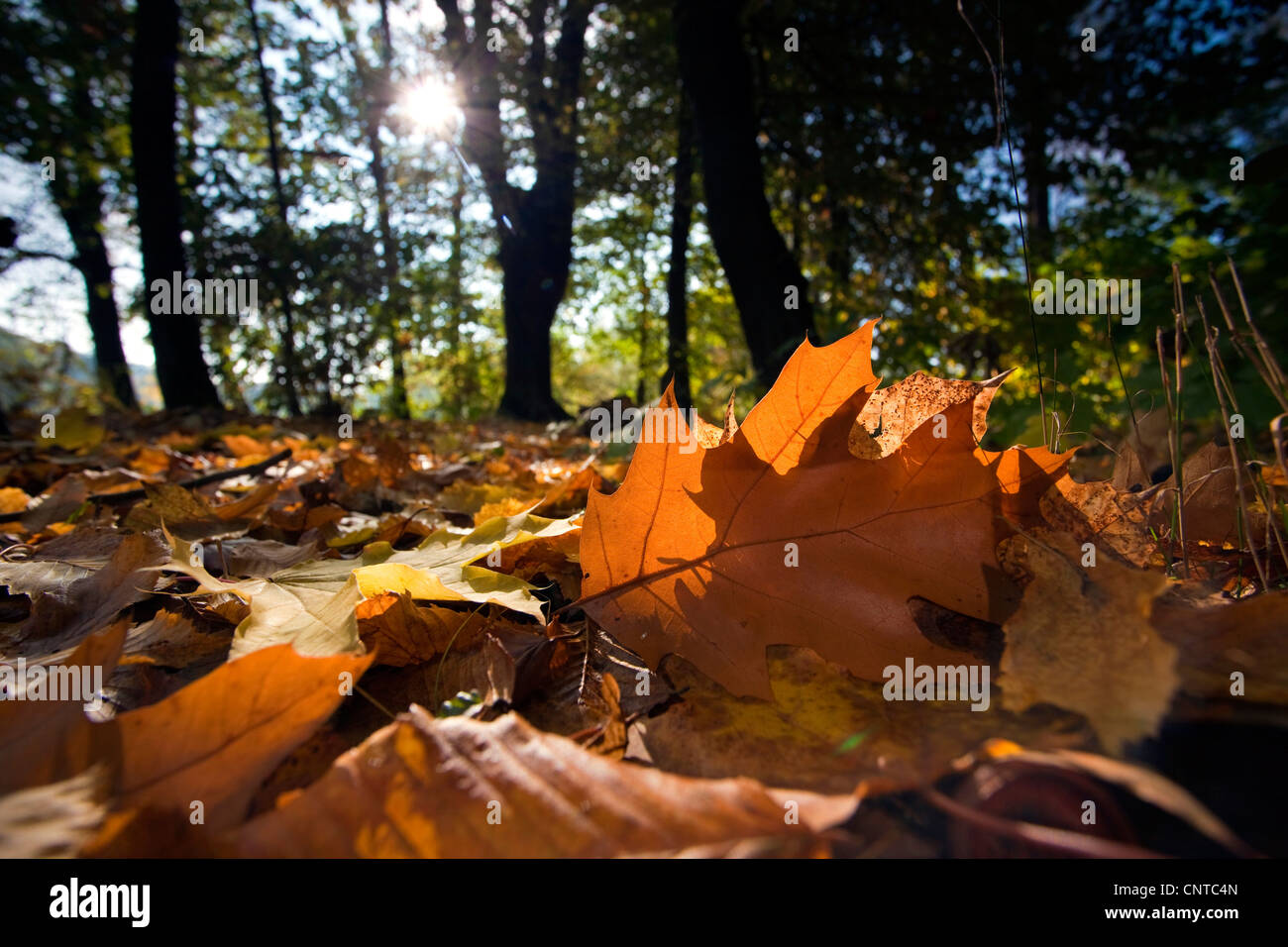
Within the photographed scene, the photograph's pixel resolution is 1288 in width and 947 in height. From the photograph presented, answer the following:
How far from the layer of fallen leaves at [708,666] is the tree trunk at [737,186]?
296 centimetres

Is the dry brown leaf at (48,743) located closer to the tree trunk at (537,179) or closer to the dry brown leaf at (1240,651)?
the dry brown leaf at (1240,651)

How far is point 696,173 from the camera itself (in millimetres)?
10742

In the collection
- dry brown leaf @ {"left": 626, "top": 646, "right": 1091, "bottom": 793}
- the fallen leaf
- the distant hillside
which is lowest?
dry brown leaf @ {"left": 626, "top": 646, "right": 1091, "bottom": 793}

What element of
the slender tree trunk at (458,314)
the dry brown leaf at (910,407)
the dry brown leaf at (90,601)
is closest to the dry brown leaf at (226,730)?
the dry brown leaf at (90,601)

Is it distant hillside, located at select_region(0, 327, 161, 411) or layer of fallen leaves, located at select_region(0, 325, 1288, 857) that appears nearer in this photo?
layer of fallen leaves, located at select_region(0, 325, 1288, 857)

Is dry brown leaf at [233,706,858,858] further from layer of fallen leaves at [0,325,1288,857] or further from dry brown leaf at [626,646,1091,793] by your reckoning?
dry brown leaf at [626,646,1091,793]

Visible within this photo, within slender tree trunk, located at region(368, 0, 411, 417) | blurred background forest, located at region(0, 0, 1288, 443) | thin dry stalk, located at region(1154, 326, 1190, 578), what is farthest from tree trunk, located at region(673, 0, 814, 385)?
slender tree trunk, located at region(368, 0, 411, 417)

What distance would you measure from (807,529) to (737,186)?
13.3ft

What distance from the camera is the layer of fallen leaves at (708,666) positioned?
41 centimetres

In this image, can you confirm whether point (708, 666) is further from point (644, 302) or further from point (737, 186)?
point (644, 302)

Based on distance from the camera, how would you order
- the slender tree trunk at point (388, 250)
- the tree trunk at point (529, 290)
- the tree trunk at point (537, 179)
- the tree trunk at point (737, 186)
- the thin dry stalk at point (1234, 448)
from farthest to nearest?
the tree trunk at point (529, 290)
the slender tree trunk at point (388, 250)
the tree trunk at point (537, 179)
the tree trunk at point (737, 186)
the thin dry stalk at point (1234, 448)

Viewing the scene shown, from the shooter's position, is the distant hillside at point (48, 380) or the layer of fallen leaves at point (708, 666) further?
the distant hillside at point (48, 380)

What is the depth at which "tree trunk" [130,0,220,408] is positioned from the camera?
6.52 meters

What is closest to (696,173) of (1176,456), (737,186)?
(737,186)
